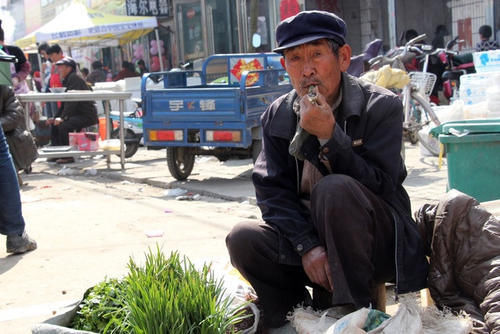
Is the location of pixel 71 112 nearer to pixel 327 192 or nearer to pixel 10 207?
pixel 10 207

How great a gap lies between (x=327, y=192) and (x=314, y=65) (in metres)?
0.54

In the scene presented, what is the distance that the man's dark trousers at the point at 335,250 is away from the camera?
251 cm

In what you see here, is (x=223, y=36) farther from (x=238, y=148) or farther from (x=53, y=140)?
(x=238, y=148)

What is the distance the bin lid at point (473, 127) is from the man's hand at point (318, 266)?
5.29ft

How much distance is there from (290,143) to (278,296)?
2.13 feet

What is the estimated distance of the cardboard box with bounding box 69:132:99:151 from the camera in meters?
9.91

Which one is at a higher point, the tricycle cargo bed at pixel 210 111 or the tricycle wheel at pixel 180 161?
the tricycle cargo bed at pixel 210 111

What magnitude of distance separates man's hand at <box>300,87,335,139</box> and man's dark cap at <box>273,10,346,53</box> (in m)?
0.27

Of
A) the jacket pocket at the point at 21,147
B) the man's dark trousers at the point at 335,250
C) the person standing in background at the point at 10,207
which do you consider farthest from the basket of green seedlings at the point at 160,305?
the jacket pocket at the point at 21,147

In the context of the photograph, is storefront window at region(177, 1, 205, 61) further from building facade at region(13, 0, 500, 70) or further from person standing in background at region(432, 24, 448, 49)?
person standing in background at region(432, 24, 448, 49)

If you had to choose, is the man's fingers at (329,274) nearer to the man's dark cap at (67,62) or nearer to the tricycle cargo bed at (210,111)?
the tricycle cargo bed at (210,111)

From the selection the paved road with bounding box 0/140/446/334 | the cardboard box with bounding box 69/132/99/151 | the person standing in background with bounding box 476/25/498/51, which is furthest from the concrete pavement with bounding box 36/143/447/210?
the person standing in background with bounding box 476/25/498/51

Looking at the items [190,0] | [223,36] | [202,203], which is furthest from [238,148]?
[190,0]

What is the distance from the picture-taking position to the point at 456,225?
8.76 ft
